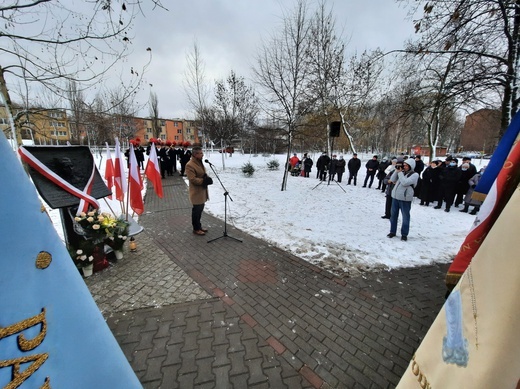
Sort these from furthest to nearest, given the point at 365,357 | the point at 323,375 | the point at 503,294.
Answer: the point at 365,357 → the point at 323,375 → the point at 503,294

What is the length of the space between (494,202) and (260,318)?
2887 mm

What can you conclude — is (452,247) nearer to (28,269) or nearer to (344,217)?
(344,217)

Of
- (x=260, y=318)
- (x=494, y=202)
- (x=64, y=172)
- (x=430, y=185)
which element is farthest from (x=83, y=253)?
(x=430, y=185)

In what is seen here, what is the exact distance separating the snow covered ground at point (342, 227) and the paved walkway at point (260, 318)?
49cm

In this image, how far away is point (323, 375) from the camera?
93.7 inches

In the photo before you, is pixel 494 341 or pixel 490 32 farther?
pixel 490 32

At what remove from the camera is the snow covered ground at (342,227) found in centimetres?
489

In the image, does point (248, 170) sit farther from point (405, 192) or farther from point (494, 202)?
point (494, 202)

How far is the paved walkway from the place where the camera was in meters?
2.41

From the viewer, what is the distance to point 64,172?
3.86 m

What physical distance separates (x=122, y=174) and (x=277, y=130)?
31.3 feet

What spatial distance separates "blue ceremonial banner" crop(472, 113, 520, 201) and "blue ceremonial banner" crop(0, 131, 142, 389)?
95.3 inches

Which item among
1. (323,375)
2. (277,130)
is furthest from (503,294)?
(277,130)

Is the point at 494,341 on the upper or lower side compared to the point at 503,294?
lower
